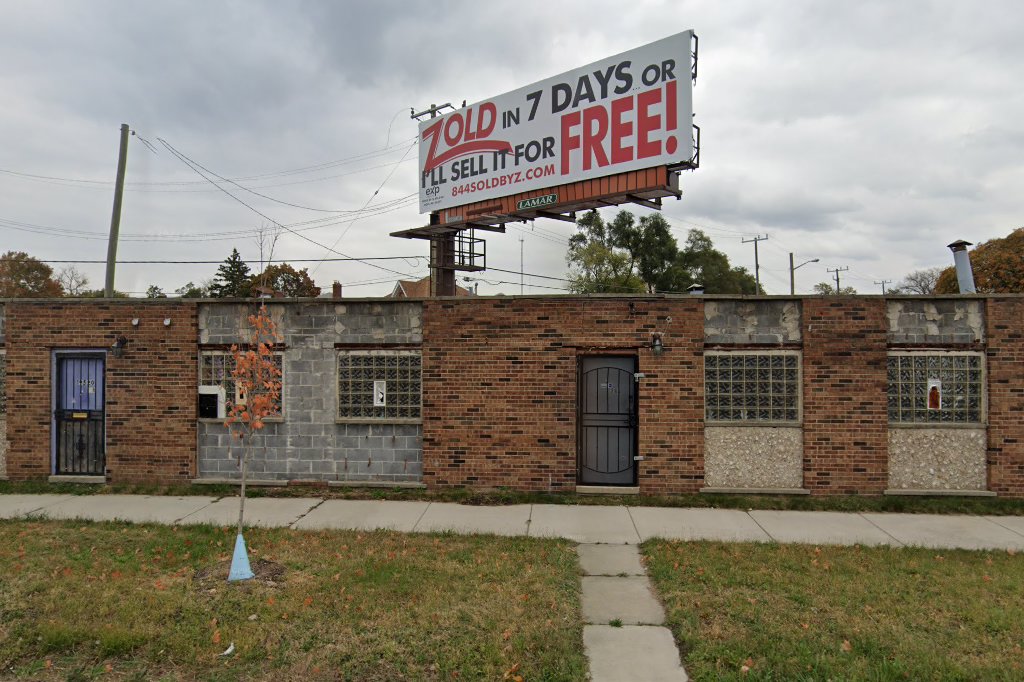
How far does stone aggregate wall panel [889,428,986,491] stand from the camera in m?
9.30

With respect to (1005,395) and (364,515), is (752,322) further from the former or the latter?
(364,515)

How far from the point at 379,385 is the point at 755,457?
18.6ft

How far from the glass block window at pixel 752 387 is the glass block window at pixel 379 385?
4418 mm

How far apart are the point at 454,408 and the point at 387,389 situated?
112 centimetres

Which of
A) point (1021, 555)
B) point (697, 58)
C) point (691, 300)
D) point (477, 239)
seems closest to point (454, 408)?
point (691, 300)

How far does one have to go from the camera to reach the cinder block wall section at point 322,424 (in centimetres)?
1002

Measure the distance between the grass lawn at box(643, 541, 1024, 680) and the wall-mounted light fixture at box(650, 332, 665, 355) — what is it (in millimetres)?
3120

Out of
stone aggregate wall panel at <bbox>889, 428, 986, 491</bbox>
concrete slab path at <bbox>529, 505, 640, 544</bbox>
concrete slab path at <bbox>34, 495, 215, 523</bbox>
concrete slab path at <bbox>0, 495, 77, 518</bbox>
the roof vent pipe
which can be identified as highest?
the roof vent pipe

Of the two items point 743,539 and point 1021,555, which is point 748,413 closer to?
point 743,539

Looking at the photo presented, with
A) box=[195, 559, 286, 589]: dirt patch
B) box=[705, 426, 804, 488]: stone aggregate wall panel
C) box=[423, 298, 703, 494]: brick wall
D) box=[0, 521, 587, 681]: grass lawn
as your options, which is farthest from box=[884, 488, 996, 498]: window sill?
box=[195, 559, 286, 589]: dirt patch

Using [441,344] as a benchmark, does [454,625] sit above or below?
below

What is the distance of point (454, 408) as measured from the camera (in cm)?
984

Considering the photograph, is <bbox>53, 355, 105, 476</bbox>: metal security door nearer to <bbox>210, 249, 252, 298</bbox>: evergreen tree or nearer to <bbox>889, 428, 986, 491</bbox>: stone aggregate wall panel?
<bbox>889, 428, 986, 491</bbox>: stone aggregate wall panel

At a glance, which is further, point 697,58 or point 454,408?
point 697,58
